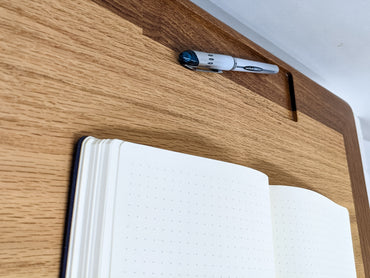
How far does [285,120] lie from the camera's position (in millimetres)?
523

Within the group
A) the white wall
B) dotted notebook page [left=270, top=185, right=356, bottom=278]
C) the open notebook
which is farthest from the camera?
the white wall

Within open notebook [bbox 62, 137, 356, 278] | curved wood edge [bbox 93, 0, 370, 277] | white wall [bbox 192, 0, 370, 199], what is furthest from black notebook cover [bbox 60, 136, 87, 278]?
white wall [bbox 192, 0, 370, 199]

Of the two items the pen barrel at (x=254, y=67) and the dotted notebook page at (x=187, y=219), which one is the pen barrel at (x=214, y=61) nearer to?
the pen barrel at (x=254, y=67)

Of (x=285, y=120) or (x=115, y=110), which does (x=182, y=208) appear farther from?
(x=285, y=120)

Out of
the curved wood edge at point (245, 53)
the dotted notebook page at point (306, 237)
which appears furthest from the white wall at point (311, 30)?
the dotted notebook page at point (306, 237)

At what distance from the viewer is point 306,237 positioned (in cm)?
40

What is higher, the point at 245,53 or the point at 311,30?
the point at 311,30

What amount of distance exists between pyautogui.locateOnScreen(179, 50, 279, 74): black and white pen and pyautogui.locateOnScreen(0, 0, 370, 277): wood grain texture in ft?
0.04

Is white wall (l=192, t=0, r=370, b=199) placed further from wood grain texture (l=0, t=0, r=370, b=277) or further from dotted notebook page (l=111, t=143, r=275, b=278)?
dotted notebook page (l=111, t=143, r=275, b=278)

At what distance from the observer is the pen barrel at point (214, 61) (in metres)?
0.41

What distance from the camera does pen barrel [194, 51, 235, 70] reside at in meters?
0.41

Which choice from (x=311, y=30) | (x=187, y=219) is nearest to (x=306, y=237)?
(x=187, y=219)

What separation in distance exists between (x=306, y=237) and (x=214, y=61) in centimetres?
23

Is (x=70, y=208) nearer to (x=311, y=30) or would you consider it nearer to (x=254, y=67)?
(x=254, y=67)
